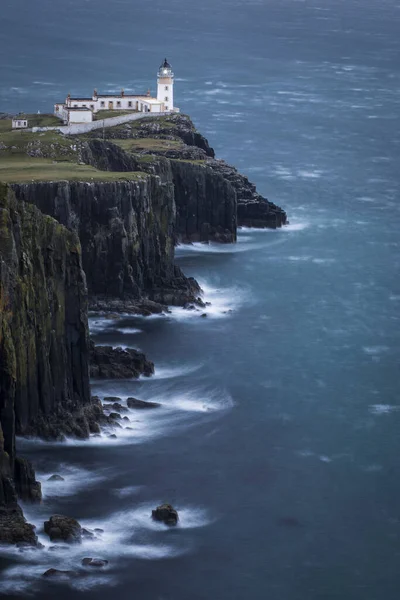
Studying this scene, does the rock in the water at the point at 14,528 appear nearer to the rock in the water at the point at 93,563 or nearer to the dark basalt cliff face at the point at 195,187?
the rock in the water at the point at 93,563

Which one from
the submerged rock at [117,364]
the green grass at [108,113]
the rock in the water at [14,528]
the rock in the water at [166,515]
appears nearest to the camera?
the rock in the water at [14,528]

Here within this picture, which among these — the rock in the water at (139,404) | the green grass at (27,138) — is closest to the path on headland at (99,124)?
the green grass at (27,138)

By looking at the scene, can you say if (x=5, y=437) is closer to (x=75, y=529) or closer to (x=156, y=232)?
(x=75, y=529)

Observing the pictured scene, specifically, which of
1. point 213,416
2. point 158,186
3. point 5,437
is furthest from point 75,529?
point 158,186

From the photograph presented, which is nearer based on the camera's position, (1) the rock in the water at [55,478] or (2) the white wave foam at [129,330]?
(1) the rock in the water at [55,478]

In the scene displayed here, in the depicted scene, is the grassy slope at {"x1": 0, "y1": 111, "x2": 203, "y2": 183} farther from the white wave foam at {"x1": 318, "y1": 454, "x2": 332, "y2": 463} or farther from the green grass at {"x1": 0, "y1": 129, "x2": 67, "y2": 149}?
the white wave foam at {"x1": 318, "y1": 454, "x2": 332, "y2": 463}

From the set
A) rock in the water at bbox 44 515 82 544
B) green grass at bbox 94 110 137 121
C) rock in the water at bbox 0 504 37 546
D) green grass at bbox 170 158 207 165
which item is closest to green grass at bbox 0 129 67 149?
green grass at bbox 170 158 207 165
